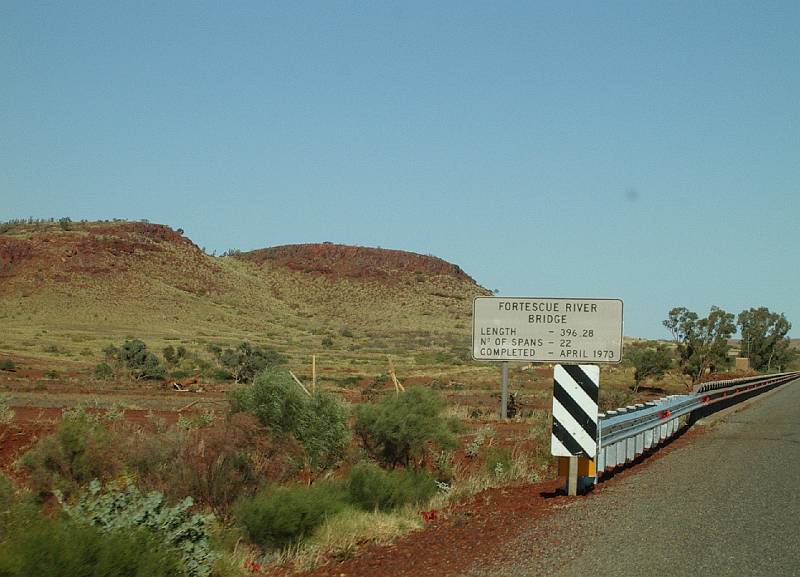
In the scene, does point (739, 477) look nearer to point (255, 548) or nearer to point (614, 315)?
point (614, 315)

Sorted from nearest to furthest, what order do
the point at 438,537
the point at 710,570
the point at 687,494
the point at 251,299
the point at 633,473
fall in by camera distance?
the point at 710,570 → the point at 438,537 → the point at 687,494 → the point at 633,473 → the point at 251,299

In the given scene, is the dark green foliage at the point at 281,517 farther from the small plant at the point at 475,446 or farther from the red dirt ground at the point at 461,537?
the small plant at the point at 475,446

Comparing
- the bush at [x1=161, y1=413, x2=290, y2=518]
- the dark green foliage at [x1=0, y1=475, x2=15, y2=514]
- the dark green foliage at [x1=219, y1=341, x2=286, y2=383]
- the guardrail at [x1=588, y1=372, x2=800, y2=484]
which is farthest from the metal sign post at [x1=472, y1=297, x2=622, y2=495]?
the dark green foliage at [x1=219, y1=341, x2=286, y2=383]

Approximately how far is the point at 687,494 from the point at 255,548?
5650mm

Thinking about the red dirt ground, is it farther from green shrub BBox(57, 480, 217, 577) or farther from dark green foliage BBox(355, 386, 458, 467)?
dark green foliage BBox(355, 386, 458, 467)

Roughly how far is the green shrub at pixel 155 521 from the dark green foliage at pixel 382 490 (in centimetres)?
384

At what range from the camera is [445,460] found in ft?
58.1

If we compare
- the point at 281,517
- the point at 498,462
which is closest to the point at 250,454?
the point at 281,517

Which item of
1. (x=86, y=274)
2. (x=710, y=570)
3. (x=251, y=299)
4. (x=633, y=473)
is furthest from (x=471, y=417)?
(x=251, y=299)

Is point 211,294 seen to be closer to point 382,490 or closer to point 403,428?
point 403,428

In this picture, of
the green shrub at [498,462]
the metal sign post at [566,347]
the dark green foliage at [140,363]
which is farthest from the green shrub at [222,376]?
the metal sign post at [566,347]

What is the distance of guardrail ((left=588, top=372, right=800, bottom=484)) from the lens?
1432 centimetres

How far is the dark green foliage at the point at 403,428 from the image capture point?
56.7 feet

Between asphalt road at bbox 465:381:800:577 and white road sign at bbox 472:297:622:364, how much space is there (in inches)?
76.8
